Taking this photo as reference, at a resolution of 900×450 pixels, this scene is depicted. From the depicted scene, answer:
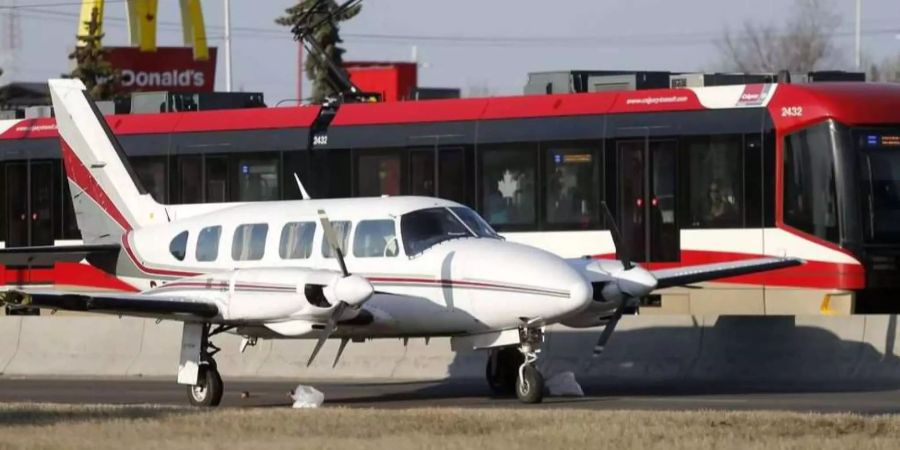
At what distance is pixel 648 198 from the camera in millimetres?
27078

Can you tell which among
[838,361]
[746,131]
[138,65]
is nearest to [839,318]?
[838,361]

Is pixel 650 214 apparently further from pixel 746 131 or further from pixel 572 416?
pixel 572 416

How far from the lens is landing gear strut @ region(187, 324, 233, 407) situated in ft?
66.8

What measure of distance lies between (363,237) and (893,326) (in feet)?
21.7

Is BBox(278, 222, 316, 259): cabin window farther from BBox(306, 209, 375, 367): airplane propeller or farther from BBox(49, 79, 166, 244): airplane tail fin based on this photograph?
BBox(49, 79, 166, 244): airplane tail fin

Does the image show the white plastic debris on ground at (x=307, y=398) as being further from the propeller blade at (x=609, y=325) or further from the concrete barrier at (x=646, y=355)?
the concrete barrier at (x=646, y=355)

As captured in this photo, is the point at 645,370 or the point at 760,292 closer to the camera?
the point at 645,370

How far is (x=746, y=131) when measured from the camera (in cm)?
2634

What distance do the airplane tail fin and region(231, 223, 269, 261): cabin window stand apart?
7.38 ft

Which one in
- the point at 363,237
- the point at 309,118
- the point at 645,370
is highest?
the point at 309,118

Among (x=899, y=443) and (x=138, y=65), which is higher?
(x=138, y=65)

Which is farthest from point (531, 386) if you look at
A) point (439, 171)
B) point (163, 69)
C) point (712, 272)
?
point (163, 69)

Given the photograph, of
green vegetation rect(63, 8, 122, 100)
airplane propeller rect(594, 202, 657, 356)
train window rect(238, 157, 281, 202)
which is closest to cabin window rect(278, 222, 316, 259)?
airplane propeller rect(594, 202, 657, 356)

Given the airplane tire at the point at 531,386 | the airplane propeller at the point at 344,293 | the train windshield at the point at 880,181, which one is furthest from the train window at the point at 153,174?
the airplane tire at the point at 531,386
